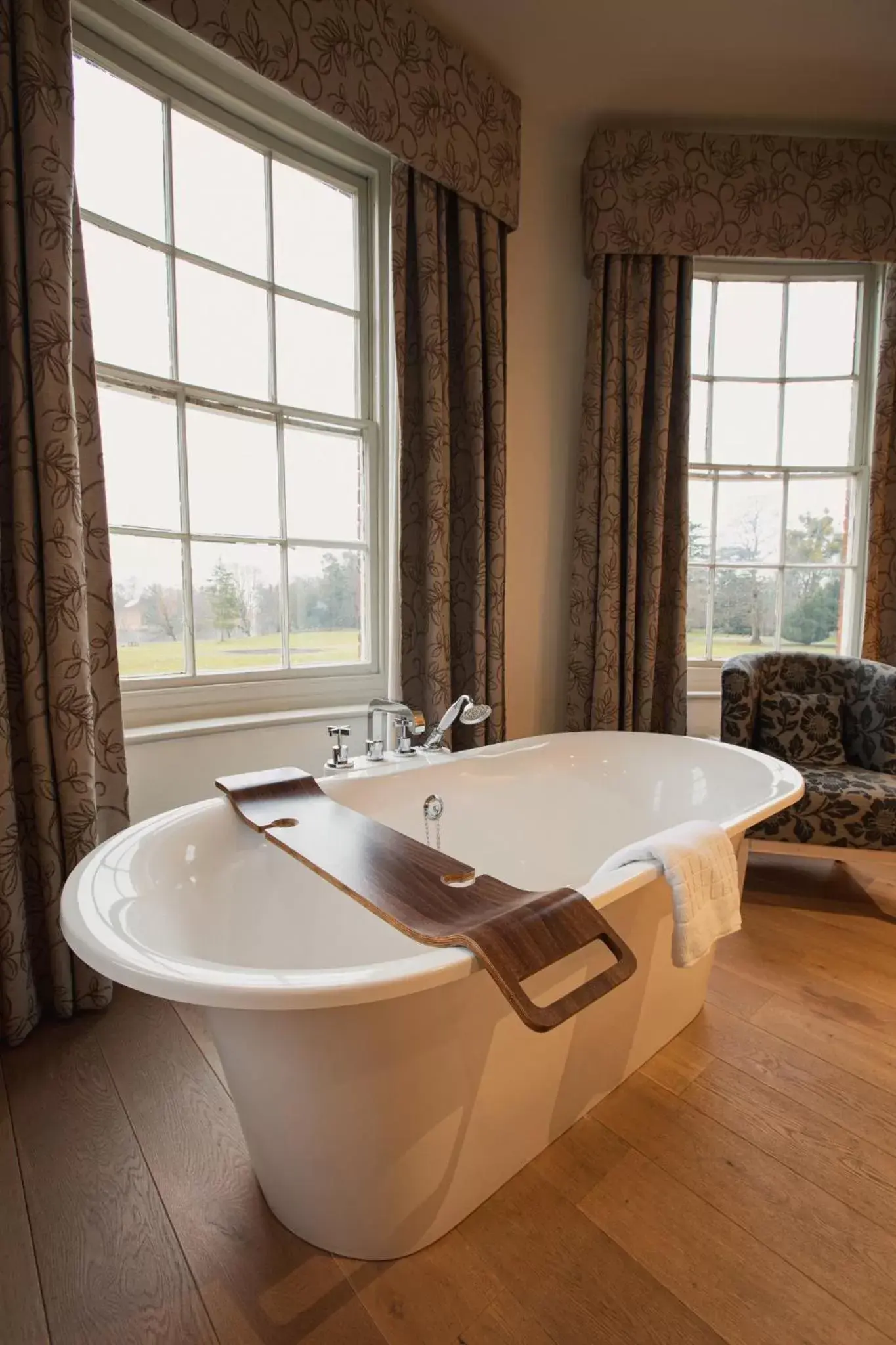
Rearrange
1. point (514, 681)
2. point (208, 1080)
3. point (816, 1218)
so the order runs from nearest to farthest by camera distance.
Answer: point (816, 1218)
point (208, 1080)
point (514, 681)

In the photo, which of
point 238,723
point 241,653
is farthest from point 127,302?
point 238,723

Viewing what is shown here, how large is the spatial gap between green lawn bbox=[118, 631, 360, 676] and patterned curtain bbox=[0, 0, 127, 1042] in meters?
0.30

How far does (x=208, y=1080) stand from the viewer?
1.39m

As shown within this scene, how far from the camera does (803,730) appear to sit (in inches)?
95.3

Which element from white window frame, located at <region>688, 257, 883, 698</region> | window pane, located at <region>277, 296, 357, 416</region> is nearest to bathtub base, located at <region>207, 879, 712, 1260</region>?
window pane, located at <region>277, 296, 357, 416</region>

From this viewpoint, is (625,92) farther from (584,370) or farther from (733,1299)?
(733,1299)

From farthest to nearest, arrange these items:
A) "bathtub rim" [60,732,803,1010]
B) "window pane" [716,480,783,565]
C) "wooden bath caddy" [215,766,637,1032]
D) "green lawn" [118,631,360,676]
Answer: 1. "window pane" [716,480,783,565]
2. "green lawn" [118,631,360,676]
3. "wooden bath caddy" [215,766,637,1032]
4. "bathtub rim" [60,732,803,1010]

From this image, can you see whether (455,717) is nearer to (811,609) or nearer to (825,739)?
(825,739)

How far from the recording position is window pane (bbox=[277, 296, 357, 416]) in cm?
212

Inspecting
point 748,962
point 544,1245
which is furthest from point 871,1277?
point 748,962

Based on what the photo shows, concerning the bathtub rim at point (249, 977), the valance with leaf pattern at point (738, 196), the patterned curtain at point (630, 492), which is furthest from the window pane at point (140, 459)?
the valance with leaf pattern at point (738, 196)

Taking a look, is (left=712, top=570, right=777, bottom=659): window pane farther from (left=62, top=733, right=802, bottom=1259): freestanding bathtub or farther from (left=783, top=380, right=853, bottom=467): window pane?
(left=62, top=733, right=802, bottom=1259): freestanding bathtub

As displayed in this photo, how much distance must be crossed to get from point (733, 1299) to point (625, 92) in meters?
3.36

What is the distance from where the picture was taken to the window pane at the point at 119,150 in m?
1.69
